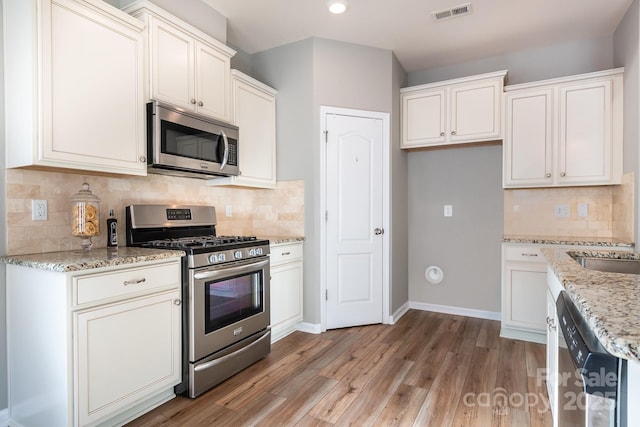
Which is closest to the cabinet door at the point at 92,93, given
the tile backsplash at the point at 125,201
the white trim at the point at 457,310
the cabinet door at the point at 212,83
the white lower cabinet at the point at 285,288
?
the tile backsplash at the point at 125,201

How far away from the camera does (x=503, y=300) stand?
10.2 ft

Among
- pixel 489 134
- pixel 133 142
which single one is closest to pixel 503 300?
pixel 489 134

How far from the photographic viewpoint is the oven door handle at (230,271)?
2125mm

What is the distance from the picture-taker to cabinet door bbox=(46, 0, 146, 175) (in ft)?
5.70

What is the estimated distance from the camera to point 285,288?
10.0 ft

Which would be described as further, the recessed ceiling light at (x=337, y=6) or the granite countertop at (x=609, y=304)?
the recessed ceiling light at (x=337, y=6)

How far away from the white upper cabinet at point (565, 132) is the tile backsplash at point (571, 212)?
0.91ft

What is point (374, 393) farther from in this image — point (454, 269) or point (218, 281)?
point (454, 269)

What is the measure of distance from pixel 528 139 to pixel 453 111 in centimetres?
71

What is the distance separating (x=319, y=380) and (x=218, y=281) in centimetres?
92

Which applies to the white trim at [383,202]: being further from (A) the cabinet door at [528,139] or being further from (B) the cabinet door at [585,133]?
(B) the cabinet door at [585,133]

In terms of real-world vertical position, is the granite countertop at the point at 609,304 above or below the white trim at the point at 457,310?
above

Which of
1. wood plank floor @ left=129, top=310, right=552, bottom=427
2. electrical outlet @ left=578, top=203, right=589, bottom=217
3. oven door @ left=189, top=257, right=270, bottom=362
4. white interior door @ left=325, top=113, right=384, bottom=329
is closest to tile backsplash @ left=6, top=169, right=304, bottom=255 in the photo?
white interior door @ left=325, top=113, right=384, bottom=329

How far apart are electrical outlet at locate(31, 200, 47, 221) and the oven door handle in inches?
34.0
